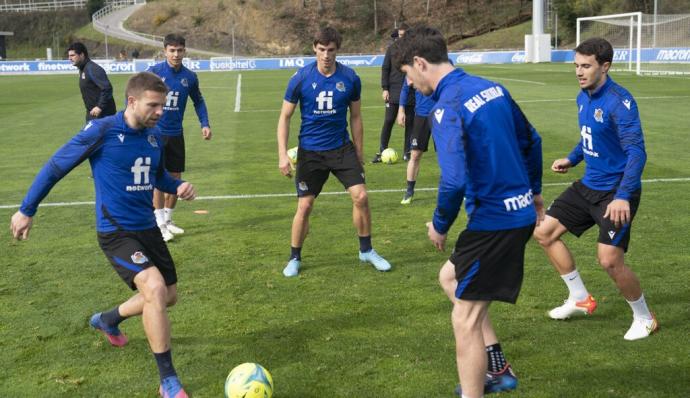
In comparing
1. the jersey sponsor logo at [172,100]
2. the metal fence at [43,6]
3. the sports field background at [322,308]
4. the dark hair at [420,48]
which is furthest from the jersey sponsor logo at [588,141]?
the metal fence at [43,6]

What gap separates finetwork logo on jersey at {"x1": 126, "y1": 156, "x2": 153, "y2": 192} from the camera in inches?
209

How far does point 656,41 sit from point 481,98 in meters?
39.4

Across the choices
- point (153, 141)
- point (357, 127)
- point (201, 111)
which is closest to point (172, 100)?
point (201, 111)

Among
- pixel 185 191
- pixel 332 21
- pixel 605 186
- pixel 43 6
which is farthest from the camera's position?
pixel 43 6

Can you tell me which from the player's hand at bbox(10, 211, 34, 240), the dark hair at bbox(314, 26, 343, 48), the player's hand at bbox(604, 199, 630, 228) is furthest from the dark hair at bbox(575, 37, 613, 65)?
the player's hand at bbox(10, 211, 34, 240)

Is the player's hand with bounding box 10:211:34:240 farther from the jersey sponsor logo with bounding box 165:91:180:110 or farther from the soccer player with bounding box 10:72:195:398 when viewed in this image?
the jersey sponsor logo with bounding box 165:91:180:110

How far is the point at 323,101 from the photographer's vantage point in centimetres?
783

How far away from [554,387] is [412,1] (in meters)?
88.2

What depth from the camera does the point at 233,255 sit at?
8586mm

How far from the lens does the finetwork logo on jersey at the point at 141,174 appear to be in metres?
5.30

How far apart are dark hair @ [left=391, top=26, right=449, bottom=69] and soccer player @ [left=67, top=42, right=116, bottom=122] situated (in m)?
10.3

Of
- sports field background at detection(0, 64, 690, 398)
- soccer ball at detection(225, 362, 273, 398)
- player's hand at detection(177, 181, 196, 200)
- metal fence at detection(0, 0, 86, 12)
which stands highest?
metal fence at detection(0, 0, 86, 12)

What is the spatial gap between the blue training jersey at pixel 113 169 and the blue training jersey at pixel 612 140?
10.8 ft

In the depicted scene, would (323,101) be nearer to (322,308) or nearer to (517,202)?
(322,308)
